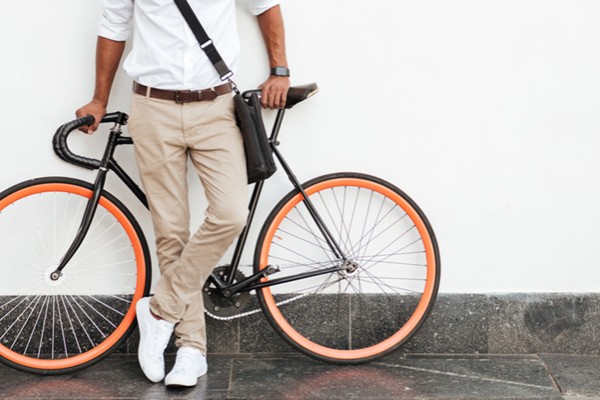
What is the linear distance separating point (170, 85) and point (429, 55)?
4.68 ft

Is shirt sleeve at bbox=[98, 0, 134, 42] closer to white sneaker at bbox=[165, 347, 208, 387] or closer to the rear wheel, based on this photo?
the rear wheel

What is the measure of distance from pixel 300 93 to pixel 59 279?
1.65 metres

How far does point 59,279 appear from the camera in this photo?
5105 millimetres

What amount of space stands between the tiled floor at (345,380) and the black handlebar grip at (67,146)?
110cm

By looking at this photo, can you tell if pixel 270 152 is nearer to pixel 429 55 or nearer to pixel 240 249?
pixel 240 249

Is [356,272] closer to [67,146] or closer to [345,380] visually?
[345,380]

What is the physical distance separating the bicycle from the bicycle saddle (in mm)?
108

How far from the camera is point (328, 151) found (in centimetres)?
516

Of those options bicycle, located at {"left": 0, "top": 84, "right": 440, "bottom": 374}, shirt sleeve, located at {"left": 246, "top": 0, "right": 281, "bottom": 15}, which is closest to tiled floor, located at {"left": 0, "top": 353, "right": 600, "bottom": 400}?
bicycle, located at {"left": 0, "top": 84, "right": 440, "bottom": 374}

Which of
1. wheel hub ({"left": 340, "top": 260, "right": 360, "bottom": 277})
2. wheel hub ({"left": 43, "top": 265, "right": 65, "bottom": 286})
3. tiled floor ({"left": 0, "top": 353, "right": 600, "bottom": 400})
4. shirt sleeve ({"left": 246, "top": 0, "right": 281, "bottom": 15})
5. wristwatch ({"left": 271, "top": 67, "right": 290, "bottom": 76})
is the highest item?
shirt sleeve ({"left": 246, "top": 0, "right": 281, "bottom": 15})

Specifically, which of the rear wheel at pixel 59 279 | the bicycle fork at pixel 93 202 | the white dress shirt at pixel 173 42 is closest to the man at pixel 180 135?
the white dress shirt at pixel 173 42

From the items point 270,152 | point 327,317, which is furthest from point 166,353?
point 270,152

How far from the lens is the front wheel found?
17.2 ft

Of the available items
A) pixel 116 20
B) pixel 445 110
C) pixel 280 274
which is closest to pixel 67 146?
pixel 116 20
